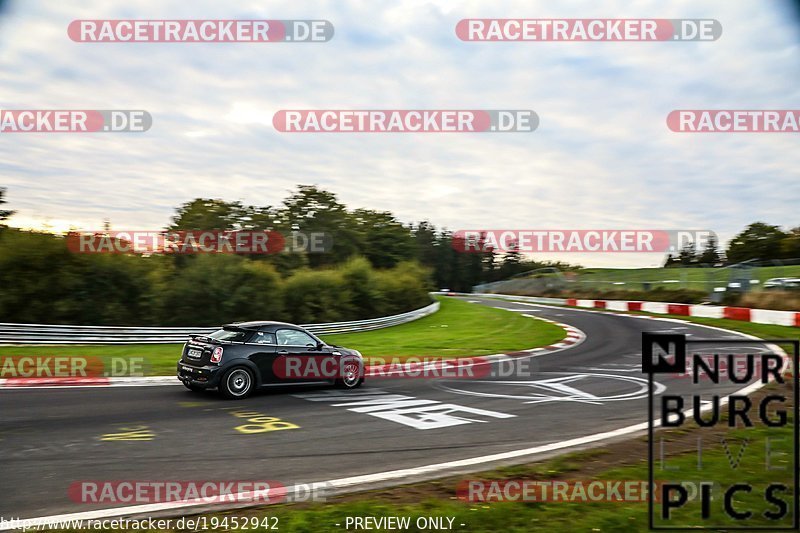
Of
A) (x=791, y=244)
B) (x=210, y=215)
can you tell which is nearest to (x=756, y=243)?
(x=791, y=244)

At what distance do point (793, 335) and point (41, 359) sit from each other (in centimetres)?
2357

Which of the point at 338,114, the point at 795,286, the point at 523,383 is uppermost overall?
the point at 338,114

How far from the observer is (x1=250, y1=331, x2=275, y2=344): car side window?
1137 cm

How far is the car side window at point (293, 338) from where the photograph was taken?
11703mm

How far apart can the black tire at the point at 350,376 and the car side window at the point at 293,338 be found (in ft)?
2.66

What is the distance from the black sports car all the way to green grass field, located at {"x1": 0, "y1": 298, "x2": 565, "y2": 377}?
3.26 metres

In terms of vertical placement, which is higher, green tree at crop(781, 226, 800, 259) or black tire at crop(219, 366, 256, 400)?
green tree at crop(781, 226, 800, 259)

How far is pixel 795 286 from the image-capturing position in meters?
27.8

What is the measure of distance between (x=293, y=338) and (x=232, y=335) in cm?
115

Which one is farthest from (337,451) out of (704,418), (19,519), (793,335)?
(793,335)

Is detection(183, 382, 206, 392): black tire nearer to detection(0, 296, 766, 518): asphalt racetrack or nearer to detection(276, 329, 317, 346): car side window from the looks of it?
detection(0, 296, 766, 518): asphalt racetrack

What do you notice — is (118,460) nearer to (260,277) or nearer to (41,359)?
(41,359)
